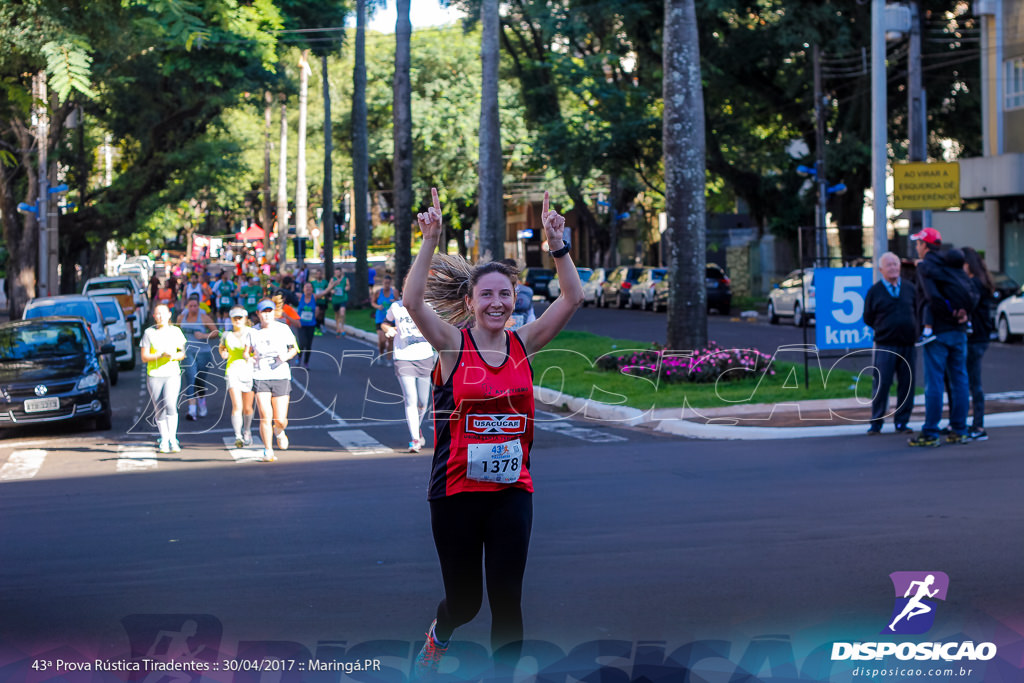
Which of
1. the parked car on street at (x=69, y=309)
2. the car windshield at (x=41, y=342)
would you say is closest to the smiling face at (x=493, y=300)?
the car windshield at (x=41, y=342)

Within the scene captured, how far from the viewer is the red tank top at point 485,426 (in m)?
5.15

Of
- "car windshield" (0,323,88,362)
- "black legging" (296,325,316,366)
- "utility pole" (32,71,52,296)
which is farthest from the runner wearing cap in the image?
"utility pole" (32,71,52,296)

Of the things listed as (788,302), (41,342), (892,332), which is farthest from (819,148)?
(41,342)

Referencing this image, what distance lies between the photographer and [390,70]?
7088cm

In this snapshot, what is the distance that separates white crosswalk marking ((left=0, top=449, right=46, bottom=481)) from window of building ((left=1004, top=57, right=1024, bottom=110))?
32.7 metres

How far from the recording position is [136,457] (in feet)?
48.5

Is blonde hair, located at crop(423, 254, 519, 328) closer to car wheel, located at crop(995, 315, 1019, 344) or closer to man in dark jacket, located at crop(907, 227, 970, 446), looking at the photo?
man in dark jacket, located at crop(907, 227, 970, 446)

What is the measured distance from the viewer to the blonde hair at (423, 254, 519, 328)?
5.73 meters

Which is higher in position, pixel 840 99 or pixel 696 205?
pixel 840 99

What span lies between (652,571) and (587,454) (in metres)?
5.68

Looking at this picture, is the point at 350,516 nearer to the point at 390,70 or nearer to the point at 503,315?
the point at 503,315

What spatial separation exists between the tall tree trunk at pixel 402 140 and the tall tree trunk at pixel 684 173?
52.6 feet

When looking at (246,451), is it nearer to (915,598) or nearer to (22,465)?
(22,465)

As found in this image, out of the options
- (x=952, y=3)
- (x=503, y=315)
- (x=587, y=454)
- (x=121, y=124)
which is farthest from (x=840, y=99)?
(x=503, y=315)
